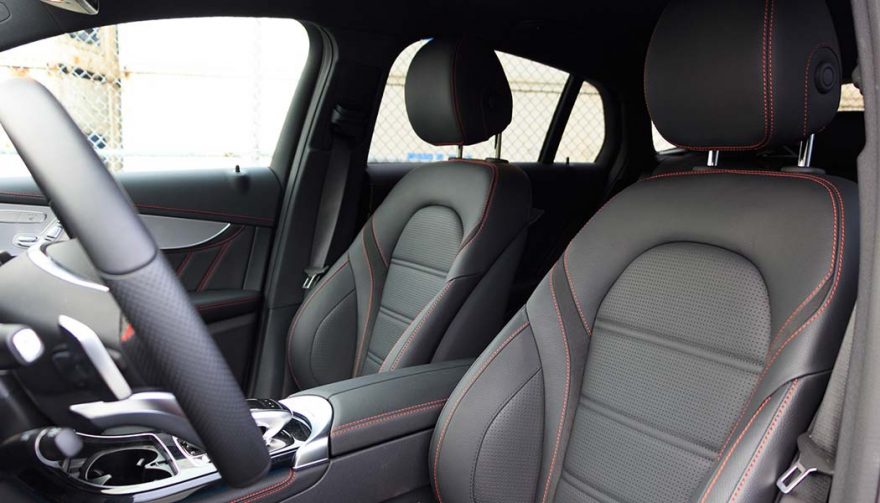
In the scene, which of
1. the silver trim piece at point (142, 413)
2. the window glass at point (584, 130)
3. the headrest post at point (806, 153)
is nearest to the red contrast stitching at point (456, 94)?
the headrest post at point (806, 153)

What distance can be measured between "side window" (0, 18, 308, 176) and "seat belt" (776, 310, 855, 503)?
186cm

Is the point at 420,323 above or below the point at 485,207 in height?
below

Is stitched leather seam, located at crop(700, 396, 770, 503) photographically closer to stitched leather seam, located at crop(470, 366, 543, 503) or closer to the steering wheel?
stitched leather seam, located at crop(470, 366, 543, 503)

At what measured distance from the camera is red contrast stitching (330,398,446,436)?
4.73 ft

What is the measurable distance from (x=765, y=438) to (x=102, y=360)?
91 cm

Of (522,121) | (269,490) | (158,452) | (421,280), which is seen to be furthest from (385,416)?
(522,121)

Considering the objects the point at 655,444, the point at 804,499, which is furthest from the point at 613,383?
the point at 804,499

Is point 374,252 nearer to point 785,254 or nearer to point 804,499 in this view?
point 785,254

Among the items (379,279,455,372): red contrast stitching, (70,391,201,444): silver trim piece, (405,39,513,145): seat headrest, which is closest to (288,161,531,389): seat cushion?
(379,279,455,372): red contrast stitching

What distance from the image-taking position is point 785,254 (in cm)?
117

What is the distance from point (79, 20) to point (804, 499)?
1.87 metres

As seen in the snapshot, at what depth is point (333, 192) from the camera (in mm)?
2555

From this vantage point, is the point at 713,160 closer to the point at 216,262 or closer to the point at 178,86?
the point at 216,262

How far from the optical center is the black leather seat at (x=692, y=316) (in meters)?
1.10
